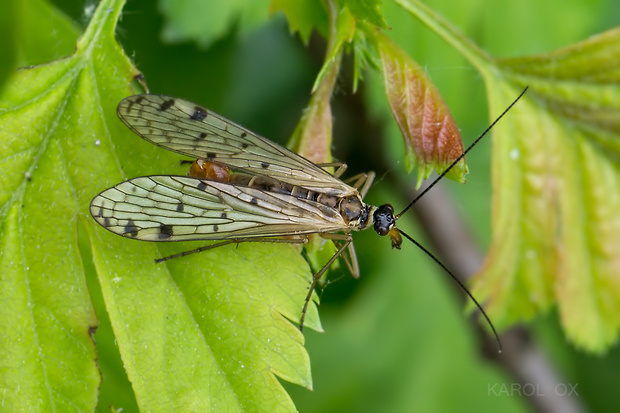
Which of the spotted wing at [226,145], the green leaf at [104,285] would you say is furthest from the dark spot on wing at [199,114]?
the green leaf at [104,285]

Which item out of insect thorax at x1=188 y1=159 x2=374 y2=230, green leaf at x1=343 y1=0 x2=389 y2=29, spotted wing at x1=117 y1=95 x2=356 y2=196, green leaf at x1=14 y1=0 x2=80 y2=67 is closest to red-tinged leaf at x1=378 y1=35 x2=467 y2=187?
green leaf at x1=343 y1=0 x2=389 y2=29

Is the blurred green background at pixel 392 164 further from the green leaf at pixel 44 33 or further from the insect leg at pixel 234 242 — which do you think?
the insect leg at pixel 234 242

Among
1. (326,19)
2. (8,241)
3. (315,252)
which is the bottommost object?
(8,241)

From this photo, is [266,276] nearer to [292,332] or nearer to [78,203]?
[292,332]

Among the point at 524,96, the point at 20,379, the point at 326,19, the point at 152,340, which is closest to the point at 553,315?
the point at 524,96

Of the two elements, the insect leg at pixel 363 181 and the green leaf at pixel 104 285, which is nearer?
the green leaf at pixel 104 285

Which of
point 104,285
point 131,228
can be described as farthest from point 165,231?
point 104,285
